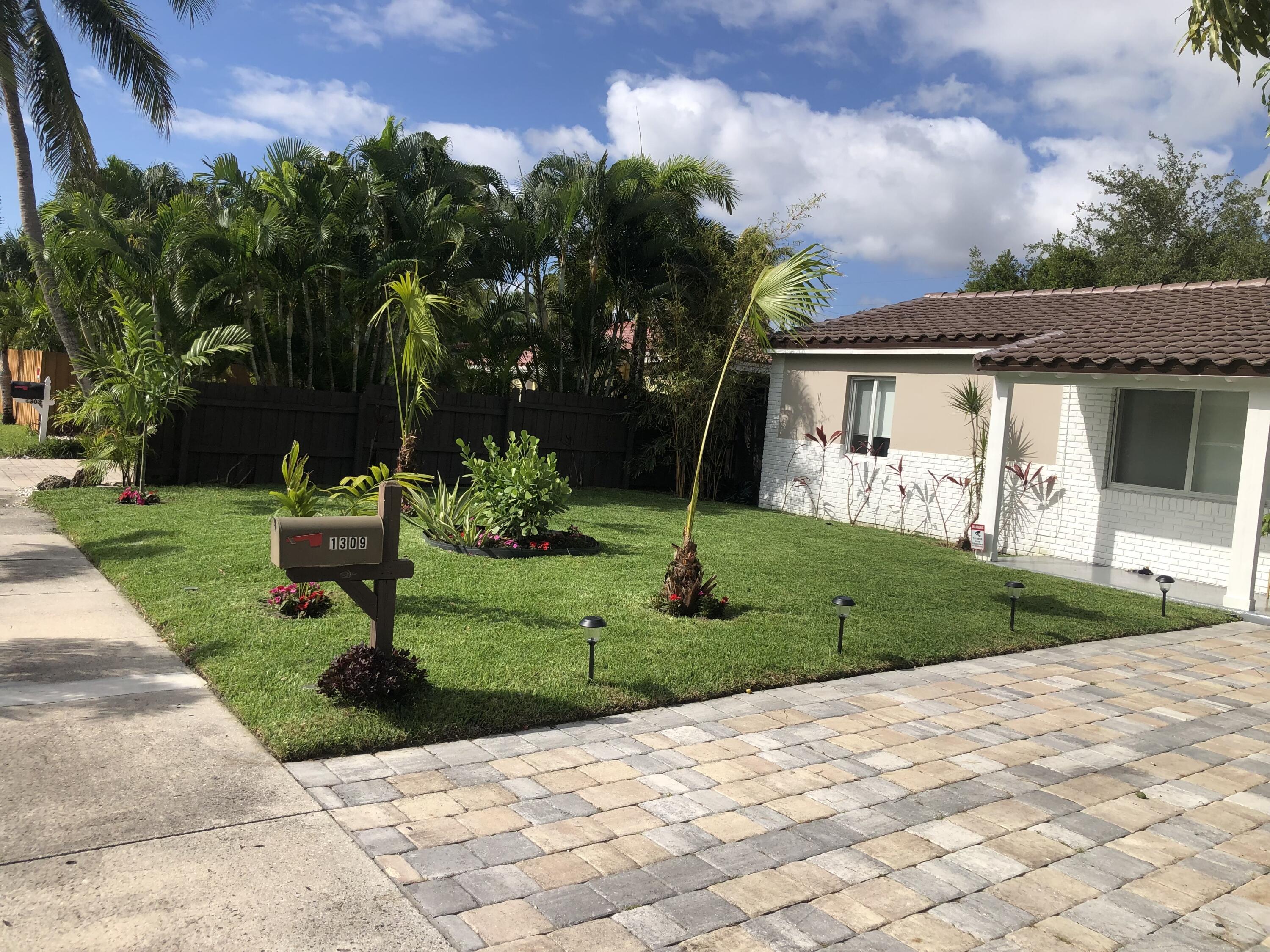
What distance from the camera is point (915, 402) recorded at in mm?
14617

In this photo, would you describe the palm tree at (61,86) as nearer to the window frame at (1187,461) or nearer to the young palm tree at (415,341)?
the young palm tree at (415,341)

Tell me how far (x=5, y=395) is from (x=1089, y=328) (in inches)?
998

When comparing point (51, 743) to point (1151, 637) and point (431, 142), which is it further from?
point (431, 142)

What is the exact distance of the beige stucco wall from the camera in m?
13.1

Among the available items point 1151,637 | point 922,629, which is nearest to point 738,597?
point 922,629

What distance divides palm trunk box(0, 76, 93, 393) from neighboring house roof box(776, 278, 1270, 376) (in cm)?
1175

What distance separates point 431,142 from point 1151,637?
12.7 m

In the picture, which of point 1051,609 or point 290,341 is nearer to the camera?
point 1051,609

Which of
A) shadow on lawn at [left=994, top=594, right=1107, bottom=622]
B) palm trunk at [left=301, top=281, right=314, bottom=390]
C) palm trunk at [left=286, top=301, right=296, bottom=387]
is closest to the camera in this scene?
shadow on lawn at [left=994, top=594, right=1107, bottom=622]

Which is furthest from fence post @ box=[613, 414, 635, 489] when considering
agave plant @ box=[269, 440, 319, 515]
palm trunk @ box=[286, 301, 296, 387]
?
agave plant @ box=[269, 440, 319, 515]

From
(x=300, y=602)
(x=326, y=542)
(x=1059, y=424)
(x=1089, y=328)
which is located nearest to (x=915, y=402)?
(x=1059, y=424)

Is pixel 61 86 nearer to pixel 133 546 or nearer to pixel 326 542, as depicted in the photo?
pixel 133 546

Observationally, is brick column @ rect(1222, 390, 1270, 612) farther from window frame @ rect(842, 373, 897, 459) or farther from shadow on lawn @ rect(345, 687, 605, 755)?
shadow on lawn @ rect(345, 687, 605, 755)

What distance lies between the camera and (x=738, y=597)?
28.3 ft
